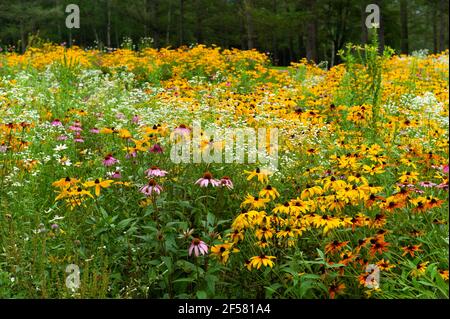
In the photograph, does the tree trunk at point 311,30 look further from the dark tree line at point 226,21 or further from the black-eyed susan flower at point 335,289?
the black-eyed susan flower at point 335,289

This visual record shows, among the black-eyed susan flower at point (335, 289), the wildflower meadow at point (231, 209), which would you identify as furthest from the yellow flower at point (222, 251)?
the black-eyed susan flower at point (335, 289)

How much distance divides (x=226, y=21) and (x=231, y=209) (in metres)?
32.6


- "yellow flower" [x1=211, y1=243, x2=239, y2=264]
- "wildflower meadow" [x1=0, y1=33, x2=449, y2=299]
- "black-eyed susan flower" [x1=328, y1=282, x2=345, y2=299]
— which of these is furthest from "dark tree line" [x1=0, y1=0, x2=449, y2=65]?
"black-eyed susan flower" [x1=328, y1=282, x2=345, y2=299]

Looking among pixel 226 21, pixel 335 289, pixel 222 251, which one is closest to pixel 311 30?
pixel 226 21

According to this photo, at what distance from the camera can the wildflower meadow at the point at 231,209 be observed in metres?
3.04

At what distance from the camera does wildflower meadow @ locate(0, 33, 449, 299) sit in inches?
119

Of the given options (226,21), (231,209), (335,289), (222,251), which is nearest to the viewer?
(335,289)

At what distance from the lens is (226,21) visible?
35156 mm

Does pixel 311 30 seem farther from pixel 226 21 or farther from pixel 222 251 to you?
pixel 222 251

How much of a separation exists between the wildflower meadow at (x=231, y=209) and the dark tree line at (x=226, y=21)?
56.2ft

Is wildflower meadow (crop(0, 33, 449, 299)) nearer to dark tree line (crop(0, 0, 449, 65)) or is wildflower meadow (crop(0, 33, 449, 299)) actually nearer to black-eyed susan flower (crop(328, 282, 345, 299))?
black-eyed susan flower (crop(328, 282, 345, 299))

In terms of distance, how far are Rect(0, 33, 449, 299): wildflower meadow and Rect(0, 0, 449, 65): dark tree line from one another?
1713 cm

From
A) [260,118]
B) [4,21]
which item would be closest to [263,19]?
[260,118]

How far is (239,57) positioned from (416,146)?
7.56 metres
